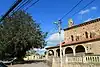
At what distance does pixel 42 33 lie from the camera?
1617 inches

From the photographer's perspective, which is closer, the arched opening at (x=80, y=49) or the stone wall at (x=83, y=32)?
the arched opening at (x=80, y=49)

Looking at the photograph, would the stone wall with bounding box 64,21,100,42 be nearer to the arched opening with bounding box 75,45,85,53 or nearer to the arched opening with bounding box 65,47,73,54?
the arched opening with bounding box 65,47,73,54

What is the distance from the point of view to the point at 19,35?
121ft

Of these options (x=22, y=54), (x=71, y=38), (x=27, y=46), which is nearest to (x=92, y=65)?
(x=27, y=46)

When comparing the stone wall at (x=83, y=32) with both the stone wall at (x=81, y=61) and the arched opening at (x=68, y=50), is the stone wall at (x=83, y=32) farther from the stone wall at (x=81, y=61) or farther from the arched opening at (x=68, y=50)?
the stone wall at (x=81, y=61)

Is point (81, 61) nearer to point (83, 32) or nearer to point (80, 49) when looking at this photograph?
point (80, 49)

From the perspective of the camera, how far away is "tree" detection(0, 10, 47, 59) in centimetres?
3694

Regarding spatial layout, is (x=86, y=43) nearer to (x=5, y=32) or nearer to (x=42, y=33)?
(x=42, y=33)

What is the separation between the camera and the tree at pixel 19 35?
3694 cm

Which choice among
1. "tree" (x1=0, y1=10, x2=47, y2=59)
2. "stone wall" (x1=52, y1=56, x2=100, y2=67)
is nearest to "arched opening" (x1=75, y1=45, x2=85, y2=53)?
"tree" (x1=0, y1=10, x2=47, y2=59)

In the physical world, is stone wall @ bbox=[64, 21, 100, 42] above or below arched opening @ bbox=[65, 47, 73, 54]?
above

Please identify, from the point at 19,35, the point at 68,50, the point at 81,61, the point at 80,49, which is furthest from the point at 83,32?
the point at 81,61

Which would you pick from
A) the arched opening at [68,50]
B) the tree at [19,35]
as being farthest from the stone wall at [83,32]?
the tree at [19,35]

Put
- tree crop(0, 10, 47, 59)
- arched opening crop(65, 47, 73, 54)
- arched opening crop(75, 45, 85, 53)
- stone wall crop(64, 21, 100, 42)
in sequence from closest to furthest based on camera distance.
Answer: tree crop(0, 10, 47, 59) < arched opening crop(75, 45, 85, 53) < stone wall crop(64, 21, 100, 42) < arched opening crop(65, 47, 73, 54)
